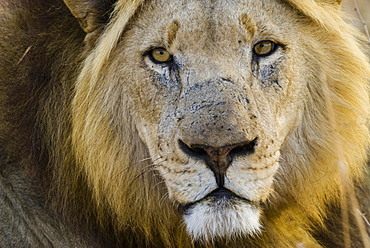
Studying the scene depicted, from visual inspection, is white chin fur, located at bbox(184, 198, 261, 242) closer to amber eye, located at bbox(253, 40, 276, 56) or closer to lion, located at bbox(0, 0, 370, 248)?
lion, located at bbox(0, 0, 370, 248)

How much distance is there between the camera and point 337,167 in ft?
13.1

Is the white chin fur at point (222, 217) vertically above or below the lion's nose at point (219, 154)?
below

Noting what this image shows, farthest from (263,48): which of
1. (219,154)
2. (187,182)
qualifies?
(187,182)

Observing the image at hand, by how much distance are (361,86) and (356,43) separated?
35 cm

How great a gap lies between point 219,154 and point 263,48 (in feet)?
3.19

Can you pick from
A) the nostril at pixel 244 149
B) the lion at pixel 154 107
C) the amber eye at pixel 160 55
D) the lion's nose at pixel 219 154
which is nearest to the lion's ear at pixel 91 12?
the lion at pixel 154 107

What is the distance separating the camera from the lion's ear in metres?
3.73

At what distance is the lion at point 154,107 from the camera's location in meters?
3.54

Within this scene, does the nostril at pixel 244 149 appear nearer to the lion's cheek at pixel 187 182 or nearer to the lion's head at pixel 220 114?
the lion's head at pixel 220 114

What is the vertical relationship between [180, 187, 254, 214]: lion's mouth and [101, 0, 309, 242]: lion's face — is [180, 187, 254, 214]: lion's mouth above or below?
below

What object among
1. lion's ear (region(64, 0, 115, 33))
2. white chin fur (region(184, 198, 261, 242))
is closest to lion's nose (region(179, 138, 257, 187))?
white chin fur (region(184, 198, 261, 242))

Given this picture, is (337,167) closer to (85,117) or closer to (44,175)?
(85,117)

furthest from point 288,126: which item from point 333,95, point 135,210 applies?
point 135,210

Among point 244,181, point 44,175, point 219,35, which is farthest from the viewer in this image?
point 44,175
